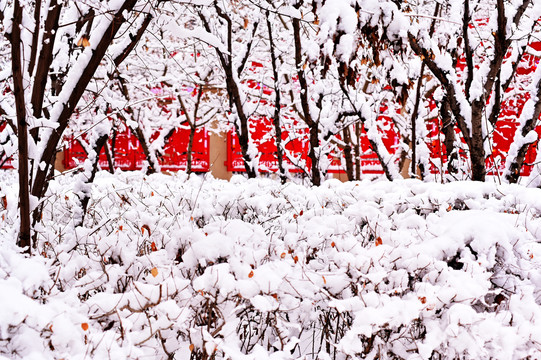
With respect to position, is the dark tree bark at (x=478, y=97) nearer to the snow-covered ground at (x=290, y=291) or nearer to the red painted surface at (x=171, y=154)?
the snow-covered ground at (x=290, y=291)

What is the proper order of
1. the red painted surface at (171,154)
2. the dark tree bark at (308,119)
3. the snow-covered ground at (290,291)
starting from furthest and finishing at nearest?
1. the red painted surface at (171,154)
2. the dark tree bark at (308,119)
3. the snow-covered ground at (290,291)

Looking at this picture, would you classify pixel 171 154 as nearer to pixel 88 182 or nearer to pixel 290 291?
pixel 88 182

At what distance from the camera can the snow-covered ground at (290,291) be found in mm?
1880

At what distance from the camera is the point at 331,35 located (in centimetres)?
234

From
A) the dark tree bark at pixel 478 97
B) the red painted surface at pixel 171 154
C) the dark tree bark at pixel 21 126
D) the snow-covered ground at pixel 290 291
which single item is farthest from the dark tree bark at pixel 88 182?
the red painted surface at pixel 171 154

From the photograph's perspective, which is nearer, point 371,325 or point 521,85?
point 371,325

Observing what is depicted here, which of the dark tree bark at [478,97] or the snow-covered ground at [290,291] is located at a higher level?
the dark tree bark at [478,97]

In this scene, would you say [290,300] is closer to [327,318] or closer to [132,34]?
[327,318]

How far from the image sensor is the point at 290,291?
2.30 metres

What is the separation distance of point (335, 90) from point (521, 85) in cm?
791

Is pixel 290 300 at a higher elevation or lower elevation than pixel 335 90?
lower

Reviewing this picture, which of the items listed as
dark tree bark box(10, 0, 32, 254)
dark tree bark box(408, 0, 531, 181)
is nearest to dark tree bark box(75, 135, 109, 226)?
dark tree bark box(10, 0, 32, 254)

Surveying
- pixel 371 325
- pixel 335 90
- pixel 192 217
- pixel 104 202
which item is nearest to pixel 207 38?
pixel 192 217

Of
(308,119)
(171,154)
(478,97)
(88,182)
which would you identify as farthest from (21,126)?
(171,154)
